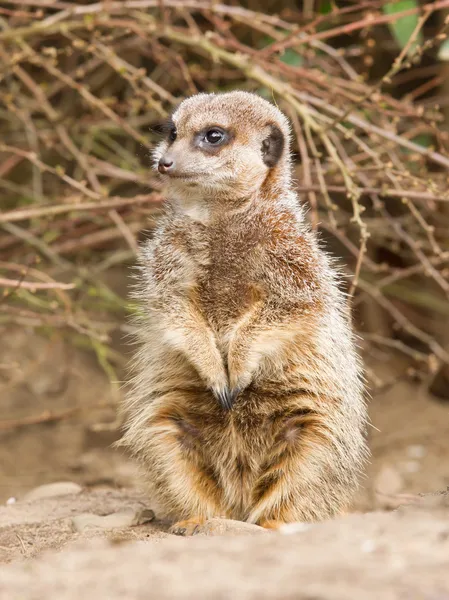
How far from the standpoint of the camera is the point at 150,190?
21.2ft

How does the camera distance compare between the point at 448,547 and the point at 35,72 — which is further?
the point at 35,72

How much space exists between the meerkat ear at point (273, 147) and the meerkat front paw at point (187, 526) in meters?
1.27

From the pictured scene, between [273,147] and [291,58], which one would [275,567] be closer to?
[273,147]

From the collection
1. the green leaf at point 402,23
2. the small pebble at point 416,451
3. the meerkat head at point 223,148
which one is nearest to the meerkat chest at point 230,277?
the meerkat head at point 223,148

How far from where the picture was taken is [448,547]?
186 centimetres

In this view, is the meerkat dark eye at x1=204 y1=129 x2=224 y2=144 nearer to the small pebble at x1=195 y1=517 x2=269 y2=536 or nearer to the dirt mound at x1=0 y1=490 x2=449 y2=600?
the small pebble at x1=195 y1=517 x2=269 y2=536

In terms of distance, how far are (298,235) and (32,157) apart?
158 cm

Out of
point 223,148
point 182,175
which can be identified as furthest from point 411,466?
point 182,175

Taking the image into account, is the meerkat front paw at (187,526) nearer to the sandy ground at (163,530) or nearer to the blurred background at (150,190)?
the sandy ground at (163,530)

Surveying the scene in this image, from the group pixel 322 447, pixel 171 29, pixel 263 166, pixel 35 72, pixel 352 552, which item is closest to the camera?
pixel 352 552

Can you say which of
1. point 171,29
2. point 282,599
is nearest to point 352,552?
point 282,599

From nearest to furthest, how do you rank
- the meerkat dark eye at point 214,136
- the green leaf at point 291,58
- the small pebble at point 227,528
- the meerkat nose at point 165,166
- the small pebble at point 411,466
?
the small pebble at point 227,528 → the meerkat nose at point 165,166 → the meerkat dark eye at point 214,136 → the green leaf at point 291,58 → the small pebble at point 411,466

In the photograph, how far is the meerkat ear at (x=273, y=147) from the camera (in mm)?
3391

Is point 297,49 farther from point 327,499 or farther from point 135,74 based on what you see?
point 327,499
